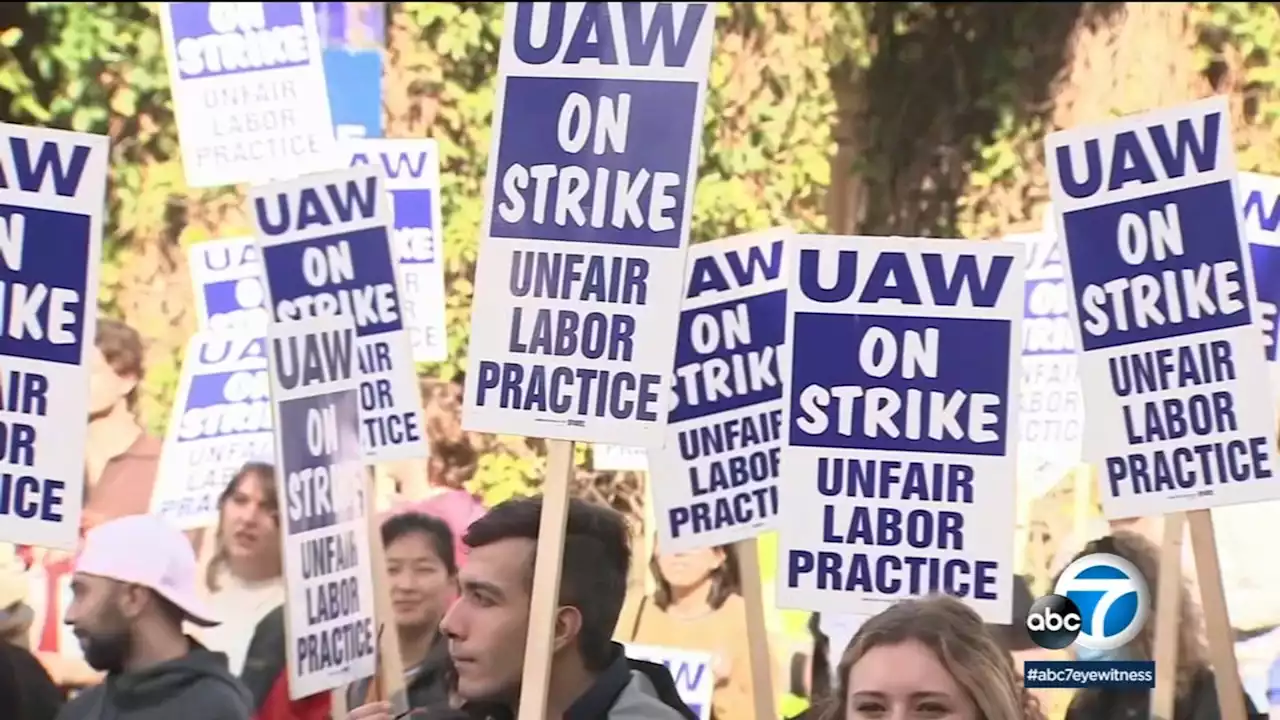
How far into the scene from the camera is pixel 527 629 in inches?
130

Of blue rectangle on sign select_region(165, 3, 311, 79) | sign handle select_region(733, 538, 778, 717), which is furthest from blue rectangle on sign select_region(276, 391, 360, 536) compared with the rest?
blue rectangle on sign select_region(165, 3, 311, 79)

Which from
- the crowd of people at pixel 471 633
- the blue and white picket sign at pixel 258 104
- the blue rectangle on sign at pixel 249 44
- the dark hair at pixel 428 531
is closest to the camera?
the crowd of people at pixel 471 633

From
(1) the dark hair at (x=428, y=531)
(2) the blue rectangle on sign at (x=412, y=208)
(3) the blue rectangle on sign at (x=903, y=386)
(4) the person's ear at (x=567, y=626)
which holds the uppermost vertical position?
(2) the blue rectangle on sign at (x=412, y=208)

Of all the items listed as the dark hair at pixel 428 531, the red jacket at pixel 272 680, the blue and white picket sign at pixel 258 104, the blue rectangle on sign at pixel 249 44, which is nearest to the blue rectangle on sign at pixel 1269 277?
the dark hair at pixel 428 531

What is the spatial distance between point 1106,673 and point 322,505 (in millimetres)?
1427

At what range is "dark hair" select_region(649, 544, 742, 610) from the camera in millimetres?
4461

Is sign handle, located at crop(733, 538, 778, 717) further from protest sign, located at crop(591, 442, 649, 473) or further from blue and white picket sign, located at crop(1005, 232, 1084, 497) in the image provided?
blue and white picket sign, located at crop(1005, 232, 1084, 497)

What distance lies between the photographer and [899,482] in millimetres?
3303

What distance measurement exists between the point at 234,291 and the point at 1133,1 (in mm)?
4709

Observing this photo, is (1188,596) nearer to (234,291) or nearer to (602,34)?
(602,34)

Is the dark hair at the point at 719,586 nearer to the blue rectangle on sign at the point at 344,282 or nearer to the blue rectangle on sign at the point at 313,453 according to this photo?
the blue rectangle on sign at the point at 344,282

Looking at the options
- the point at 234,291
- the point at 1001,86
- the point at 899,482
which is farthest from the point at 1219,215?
the point at 1001,86

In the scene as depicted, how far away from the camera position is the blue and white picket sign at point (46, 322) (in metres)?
3.34

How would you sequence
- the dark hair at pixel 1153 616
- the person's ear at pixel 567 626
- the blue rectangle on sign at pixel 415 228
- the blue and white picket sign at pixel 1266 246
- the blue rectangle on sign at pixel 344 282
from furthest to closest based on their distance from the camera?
the blue rectangle on sign at pixel 415 228, the blue rectangle on sign at pixel 344 282, the blue and white picket sign at pixel 1266 246, the dark hair at pixel 1153 616, the person's ear at pixel 567 626
